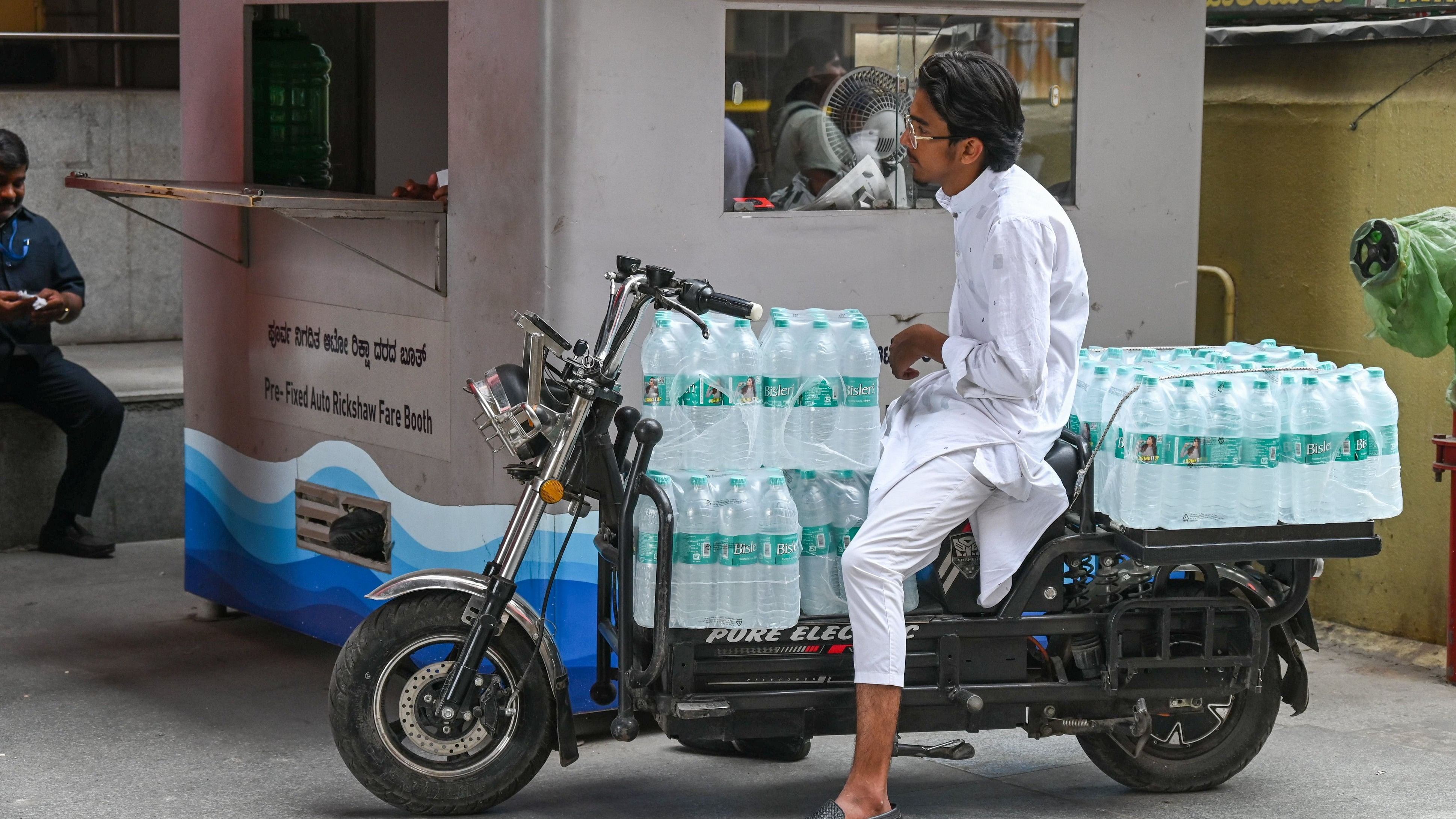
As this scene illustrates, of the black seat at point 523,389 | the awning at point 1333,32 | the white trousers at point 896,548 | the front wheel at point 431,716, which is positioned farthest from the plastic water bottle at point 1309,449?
the awning at point 1333,32

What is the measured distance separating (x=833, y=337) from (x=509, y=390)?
89 cm

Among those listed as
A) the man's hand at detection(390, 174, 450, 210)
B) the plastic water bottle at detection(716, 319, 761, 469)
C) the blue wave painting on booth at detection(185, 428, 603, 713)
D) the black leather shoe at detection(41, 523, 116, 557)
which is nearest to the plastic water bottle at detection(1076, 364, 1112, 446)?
the plastic water bottle at detection(716, 319, 761, 469)

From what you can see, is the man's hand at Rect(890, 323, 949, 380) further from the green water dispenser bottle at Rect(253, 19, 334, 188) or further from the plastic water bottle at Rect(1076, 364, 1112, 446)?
the green water dispenser bottle at Rect(253, 19, 334, 188)

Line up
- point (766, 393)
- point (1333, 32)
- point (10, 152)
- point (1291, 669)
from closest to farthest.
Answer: point (766, 393)
point (1291, 669)
point (1333, 32)
point (10, 152)

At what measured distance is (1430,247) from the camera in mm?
5926

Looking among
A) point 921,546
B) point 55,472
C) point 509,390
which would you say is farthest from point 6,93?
Result: point 921,546

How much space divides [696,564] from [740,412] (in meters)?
0.43

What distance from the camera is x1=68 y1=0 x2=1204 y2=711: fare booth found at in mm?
5578

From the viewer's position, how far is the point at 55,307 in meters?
8.11

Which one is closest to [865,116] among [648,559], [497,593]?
[648,559]

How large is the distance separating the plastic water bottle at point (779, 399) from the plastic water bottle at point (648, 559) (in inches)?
12.3

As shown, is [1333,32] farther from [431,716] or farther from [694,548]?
[431,716]

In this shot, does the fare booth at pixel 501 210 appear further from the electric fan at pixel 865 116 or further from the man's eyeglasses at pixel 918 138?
the man's eyeglasses at pixel 918 138

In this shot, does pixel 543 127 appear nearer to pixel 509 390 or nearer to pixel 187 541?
pixel 509 390
